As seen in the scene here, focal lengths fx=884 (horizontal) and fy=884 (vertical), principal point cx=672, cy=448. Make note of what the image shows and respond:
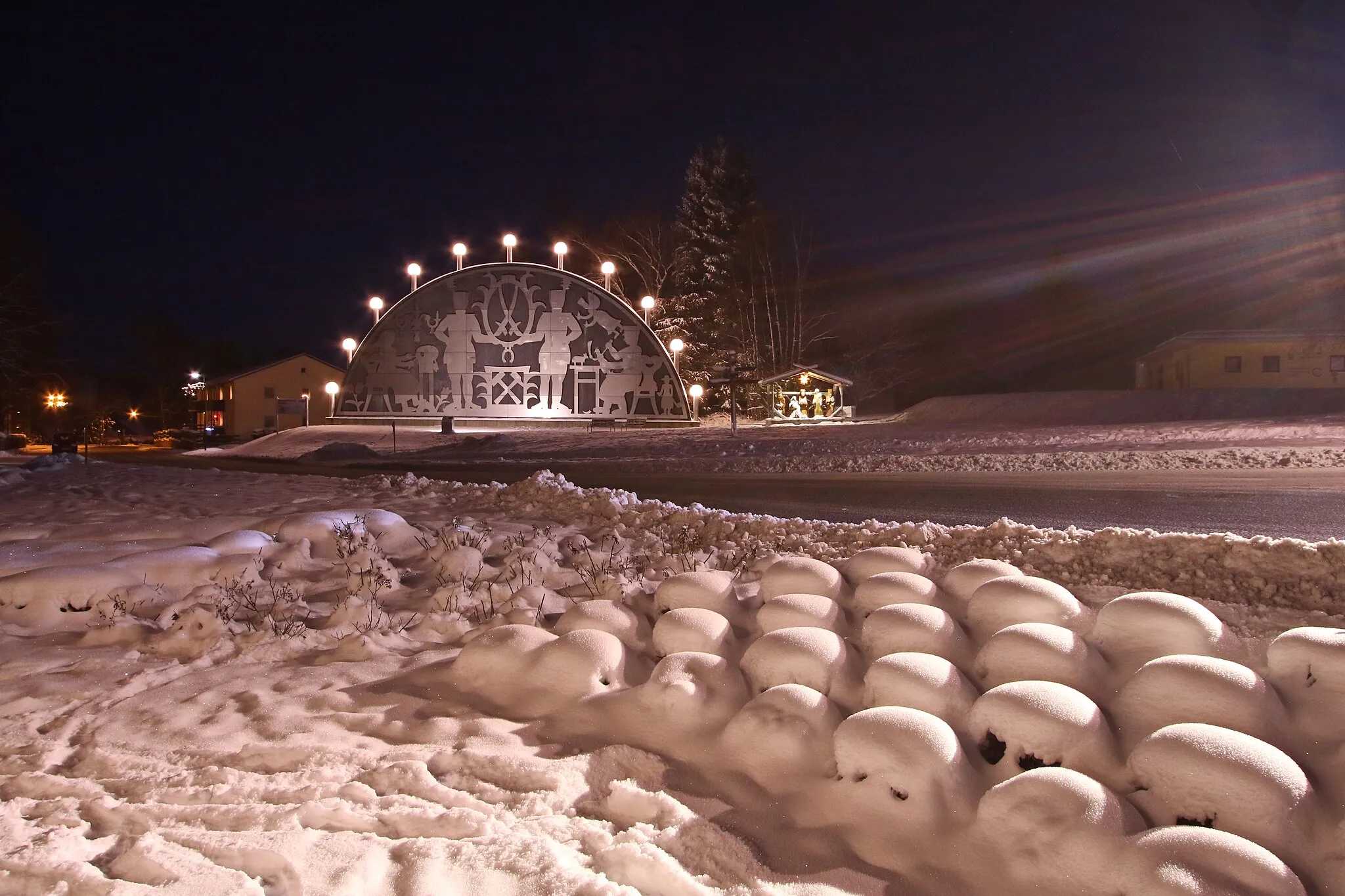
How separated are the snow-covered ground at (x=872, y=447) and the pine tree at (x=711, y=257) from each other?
1954 cm

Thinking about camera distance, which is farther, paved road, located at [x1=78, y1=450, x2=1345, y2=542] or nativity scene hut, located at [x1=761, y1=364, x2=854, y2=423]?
nativity scene hut, located at [x1=761, y1=364, x2=854, y2=423]

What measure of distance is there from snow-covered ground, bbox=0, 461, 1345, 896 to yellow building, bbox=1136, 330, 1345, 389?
143 feet

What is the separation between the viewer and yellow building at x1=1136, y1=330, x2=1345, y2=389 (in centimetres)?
4219

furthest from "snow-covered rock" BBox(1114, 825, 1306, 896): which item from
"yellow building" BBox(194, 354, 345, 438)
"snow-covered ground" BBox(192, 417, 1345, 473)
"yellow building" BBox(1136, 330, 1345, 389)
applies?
"yellow building" BBox(194, 354, 345, 438)

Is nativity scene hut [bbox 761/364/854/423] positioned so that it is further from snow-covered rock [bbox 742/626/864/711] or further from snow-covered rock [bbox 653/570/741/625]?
snow-covered rock [bbox 742/626/864/711]

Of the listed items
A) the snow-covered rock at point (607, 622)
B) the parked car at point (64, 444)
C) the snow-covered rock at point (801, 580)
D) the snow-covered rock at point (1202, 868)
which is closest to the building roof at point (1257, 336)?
the snow-covered rock at point (801, 580)

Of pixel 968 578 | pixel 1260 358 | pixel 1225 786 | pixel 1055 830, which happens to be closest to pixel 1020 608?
pixel 968 578

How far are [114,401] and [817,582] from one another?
86.9 meters

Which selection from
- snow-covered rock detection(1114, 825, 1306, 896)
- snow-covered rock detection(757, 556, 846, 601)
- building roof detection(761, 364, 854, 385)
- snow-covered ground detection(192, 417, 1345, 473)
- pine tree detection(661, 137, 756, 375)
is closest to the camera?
snow-covered rock detection(1114, 825, 1306, 896)

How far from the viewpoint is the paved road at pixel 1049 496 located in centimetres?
953

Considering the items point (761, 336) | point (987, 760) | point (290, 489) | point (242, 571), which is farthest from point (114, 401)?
point (987, 760)

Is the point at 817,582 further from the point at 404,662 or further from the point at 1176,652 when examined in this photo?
the point at 404,662

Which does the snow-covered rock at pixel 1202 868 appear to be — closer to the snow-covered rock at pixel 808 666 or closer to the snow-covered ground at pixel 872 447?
the snow-covered rock at pixel 808 666

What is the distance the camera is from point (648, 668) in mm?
5234
